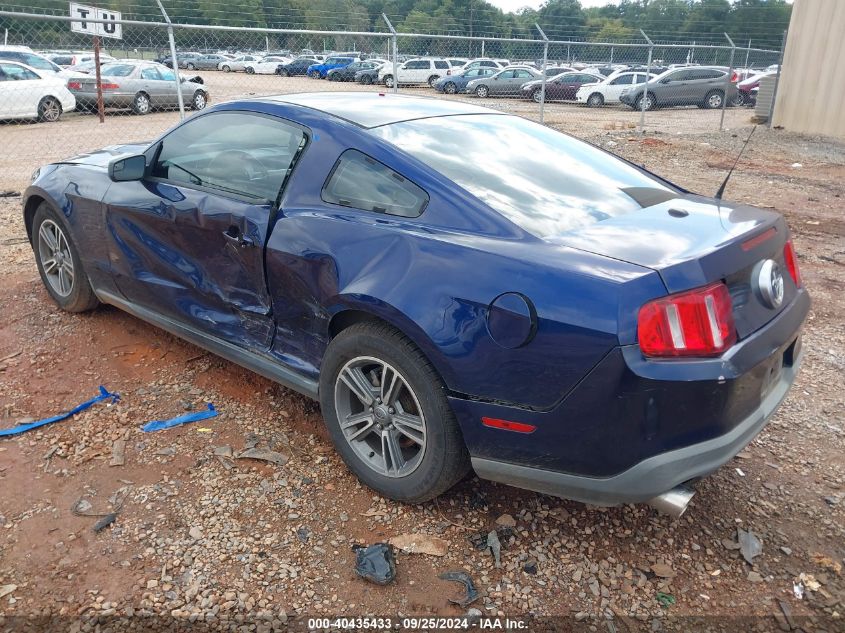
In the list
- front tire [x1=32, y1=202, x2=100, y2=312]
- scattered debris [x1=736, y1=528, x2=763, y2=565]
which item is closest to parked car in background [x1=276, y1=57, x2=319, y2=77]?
front tire [x1=32, y1=202, x2=100, y2=312]

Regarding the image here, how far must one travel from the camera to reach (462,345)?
240 centimetres

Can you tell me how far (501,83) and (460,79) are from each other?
179 centimetres

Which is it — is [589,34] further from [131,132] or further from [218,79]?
[131,132]

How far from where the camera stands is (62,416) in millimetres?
3504

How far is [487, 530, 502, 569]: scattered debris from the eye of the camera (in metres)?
2.59

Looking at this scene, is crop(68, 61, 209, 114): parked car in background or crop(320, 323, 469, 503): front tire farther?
crop(68, 61, 209, 114): parked car in background

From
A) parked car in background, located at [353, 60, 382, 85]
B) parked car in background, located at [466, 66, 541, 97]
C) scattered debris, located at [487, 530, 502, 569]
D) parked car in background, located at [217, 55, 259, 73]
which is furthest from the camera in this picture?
parked car in background, located at [217, 55, 259, 73]

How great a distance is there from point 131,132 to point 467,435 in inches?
546

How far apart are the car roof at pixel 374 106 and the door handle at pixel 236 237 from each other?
27.0 inches

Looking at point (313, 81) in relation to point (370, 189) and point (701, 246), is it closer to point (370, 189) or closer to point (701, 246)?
point (370, 189)

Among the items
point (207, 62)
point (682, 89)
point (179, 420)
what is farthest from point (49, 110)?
point (207, 62)

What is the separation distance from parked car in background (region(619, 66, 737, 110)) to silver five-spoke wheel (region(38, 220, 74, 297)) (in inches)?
886

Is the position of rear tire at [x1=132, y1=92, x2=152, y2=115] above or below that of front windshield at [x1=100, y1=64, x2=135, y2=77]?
below

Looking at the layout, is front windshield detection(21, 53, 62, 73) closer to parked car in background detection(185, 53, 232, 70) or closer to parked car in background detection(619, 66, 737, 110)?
parked car in background detection(185, 53, 232, 70)
